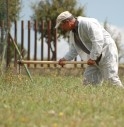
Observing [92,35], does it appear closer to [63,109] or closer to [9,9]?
[63,109]

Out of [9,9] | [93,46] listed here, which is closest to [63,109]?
[93,46]

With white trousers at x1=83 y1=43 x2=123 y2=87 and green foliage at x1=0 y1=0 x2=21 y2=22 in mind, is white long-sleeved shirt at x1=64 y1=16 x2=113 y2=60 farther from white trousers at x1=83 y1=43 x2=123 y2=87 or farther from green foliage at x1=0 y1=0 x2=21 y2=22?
green foliage at x1=0 y1=0 x2=21 y2=22

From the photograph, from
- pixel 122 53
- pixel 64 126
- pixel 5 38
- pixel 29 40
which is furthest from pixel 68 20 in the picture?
pixel 122 53

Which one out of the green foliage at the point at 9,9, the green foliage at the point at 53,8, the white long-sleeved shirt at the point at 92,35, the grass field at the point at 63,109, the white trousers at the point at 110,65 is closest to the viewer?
the grass field at the point at 63,109

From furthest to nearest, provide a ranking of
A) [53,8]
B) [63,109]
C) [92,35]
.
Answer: [53,8]
[92,35]
[63,109]

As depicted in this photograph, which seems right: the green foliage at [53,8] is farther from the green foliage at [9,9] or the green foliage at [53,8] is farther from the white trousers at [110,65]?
the white trousers at [110,65]

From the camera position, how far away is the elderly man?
9445 mm

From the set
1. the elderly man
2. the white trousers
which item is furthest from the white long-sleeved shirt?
the white trousers

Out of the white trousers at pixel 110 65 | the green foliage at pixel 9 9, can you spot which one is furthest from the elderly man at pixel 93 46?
the green foliage at pixel 9 9

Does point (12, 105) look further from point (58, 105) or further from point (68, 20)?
point (68, 20)

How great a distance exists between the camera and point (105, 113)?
6.00 meters

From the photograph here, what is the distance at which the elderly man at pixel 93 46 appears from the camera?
9.45 meters

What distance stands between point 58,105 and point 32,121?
50.2 inches

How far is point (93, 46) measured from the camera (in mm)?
9461
